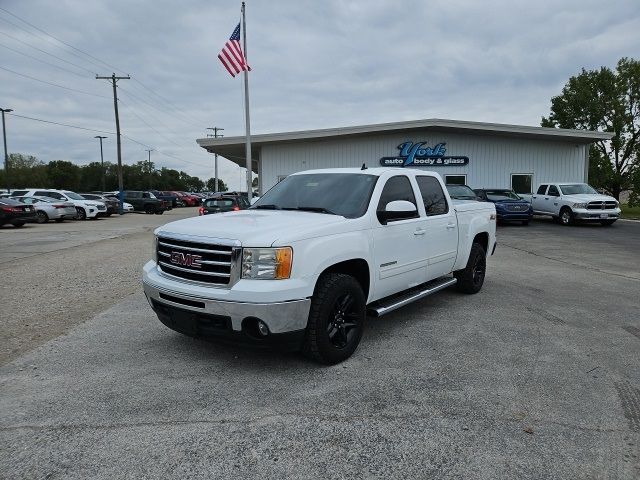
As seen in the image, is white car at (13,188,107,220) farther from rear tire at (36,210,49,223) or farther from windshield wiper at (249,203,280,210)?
windshield wiper at (249,203,280,210)

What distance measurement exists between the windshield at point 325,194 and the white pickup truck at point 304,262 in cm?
1

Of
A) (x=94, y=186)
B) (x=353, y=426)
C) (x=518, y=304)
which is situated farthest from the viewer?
(x=94, y=186)

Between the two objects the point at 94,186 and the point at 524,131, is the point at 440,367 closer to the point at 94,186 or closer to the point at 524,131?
the point at 524,131

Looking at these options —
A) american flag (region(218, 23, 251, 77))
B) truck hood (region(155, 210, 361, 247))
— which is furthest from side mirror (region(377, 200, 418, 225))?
american flag (region(218, 23, 251, 77))

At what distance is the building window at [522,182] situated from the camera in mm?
26062

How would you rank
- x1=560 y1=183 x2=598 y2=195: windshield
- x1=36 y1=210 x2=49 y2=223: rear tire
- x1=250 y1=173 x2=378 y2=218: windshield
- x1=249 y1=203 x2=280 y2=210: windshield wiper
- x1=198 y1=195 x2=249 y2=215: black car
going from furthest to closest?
1. x1=36 y1=210 x2=49 y2=223: rear tire
2. x1=560 y1=183 x2=598 y2=195: windshield
3. x1=198 y1=195 x2=249 y2=215: black car
4. x1=249 y1=203 x2=280 y2=210: windshield wiper
5. x1=250 y1=173 x2=378 y2=218: windshield

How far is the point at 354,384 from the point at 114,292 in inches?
196

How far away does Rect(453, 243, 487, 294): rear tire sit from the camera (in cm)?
706

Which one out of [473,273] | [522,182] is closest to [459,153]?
[522,182]

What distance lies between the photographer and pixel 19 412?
11.4ft

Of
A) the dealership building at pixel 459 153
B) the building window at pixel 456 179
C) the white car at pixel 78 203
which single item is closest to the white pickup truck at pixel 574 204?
the dealership building at pixel 459 153

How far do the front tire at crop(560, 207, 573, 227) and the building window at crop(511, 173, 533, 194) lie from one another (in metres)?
5.19

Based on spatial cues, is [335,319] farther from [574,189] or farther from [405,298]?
[574,189]

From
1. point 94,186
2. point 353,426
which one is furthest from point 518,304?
point 94,186
